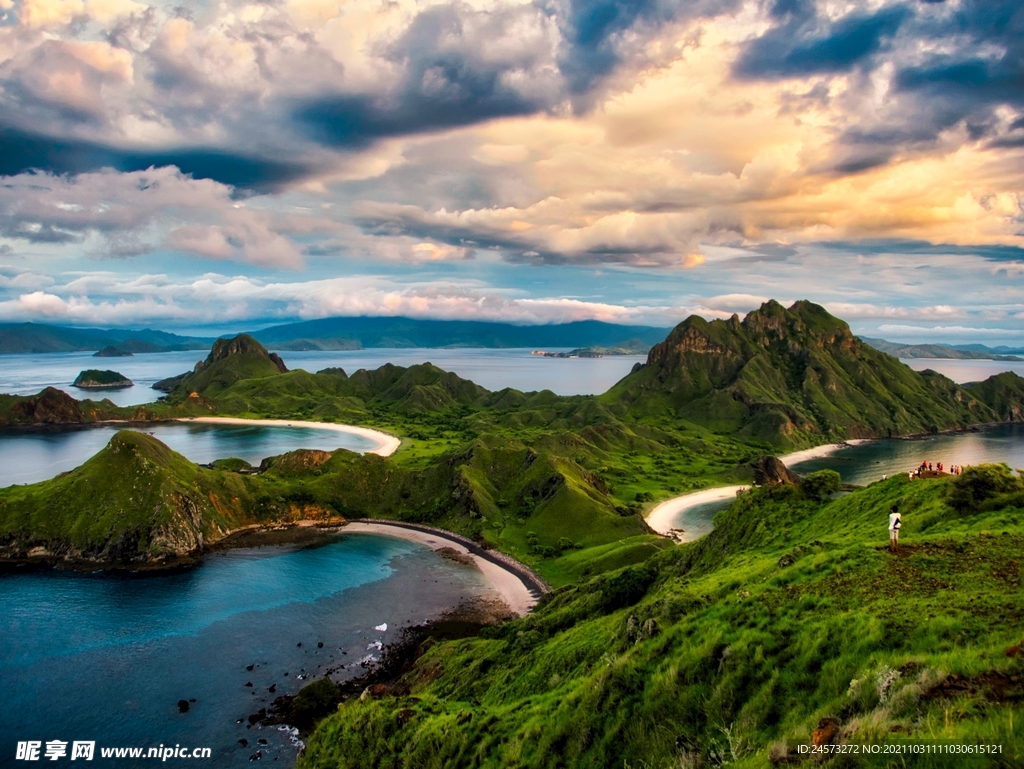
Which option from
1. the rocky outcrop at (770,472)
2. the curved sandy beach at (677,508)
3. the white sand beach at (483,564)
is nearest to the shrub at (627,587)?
the white sand beach at (483,564)

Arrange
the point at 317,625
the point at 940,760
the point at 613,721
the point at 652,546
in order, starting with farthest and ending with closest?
the point at 652,546
the point at 317,625
the point at 613,721
the point at 940,760

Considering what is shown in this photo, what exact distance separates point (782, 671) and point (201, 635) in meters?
85.0

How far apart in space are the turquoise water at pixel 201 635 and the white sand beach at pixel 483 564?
430 cm

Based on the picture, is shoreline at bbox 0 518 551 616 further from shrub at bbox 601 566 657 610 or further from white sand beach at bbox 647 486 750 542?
white sand beach at bbox 647 486 750 542

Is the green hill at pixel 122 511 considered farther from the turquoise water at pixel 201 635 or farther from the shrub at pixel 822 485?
the shrub at pixel 822 485

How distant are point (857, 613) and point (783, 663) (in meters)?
4.15

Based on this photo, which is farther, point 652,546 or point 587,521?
point 587,521

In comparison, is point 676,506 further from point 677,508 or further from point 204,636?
point 204,636

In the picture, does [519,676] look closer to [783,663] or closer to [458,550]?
[783,663]

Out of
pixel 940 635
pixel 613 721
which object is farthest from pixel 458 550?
pixel 940 635

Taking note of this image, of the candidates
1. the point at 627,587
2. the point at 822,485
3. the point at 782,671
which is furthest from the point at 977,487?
the point at 627,587

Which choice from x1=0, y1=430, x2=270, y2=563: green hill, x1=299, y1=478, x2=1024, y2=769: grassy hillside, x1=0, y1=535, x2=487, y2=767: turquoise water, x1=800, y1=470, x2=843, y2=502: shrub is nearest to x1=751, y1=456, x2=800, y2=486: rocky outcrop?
x1=0, y1=535, x2=487, y2=767: turquoise water

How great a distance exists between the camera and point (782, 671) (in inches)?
819

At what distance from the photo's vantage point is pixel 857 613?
74.5 ft
